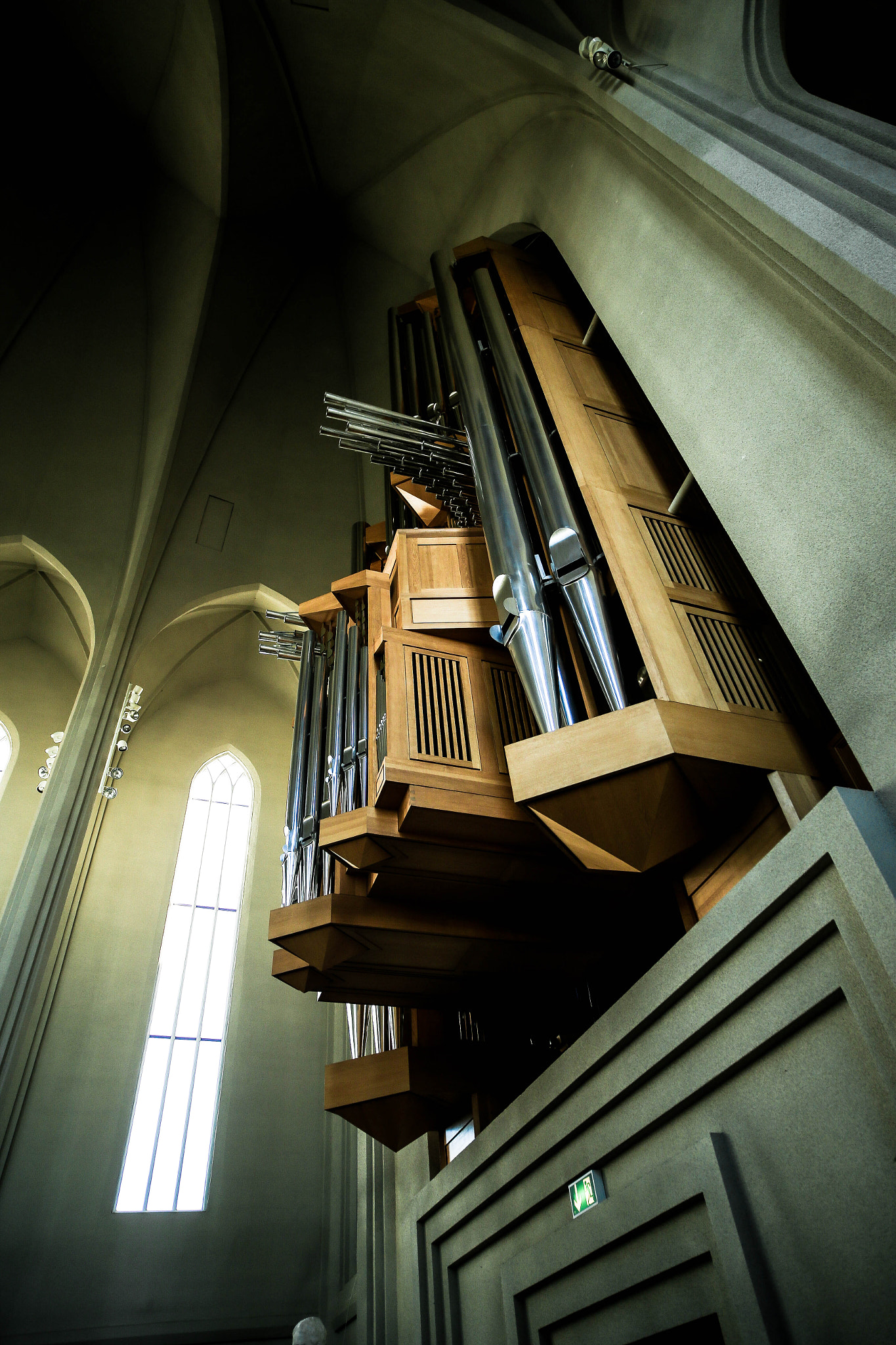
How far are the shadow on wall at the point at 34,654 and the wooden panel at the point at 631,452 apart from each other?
614 centimetres

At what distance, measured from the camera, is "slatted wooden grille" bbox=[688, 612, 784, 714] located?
10.8 ft

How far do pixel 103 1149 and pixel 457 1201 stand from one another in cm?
410

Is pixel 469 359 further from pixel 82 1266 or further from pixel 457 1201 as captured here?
pixel 82 1266

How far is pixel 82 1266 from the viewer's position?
6680 mm

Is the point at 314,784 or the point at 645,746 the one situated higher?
the point at 314,784

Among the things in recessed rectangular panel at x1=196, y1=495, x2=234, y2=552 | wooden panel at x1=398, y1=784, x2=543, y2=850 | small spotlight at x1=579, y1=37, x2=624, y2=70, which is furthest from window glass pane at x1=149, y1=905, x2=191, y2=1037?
small spotlight at x1=579, y1=37, x2=624, y2=70

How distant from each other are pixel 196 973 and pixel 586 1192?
611 cm

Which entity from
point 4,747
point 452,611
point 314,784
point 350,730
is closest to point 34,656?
point 4,747

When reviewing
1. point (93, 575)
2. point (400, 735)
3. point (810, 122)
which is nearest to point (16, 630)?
point (93, 575)

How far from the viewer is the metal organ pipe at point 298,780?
5.44m

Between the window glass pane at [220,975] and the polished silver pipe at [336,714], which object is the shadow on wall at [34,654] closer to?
the window glass pane at [220,975]

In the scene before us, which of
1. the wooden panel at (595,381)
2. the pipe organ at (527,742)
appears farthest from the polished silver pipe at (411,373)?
the wooden panel at (595,381)

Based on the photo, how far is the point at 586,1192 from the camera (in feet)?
10.4

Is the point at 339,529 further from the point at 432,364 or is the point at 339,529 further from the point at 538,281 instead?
the point at 538,281
